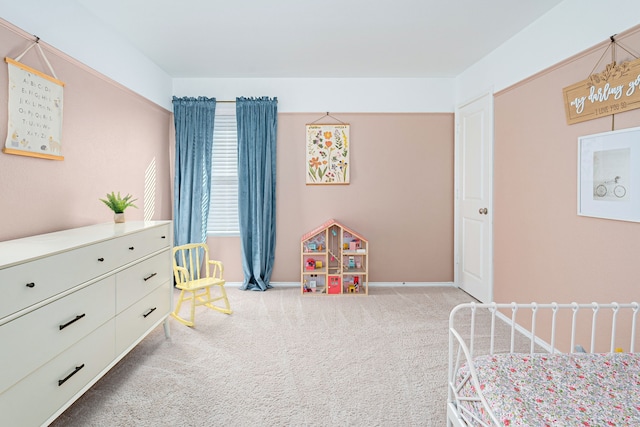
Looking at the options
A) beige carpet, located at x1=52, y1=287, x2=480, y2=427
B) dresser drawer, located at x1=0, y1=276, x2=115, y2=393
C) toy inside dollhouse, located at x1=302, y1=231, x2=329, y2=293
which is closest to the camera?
dresser drawer, located at x1=0, y1=276, x2=115, y2=393

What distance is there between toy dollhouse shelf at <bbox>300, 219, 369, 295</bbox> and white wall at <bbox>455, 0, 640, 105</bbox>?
2.13 metres

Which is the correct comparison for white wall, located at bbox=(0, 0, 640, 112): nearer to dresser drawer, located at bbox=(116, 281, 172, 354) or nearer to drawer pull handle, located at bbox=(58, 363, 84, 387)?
dresser drawer, located at bbox=(116, 281, 172, 354)

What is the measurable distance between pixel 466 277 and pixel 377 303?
1180 millimetres

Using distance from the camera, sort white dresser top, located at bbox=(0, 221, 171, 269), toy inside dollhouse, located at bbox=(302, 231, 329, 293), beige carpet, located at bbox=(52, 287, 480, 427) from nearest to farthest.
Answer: white dresser top, located at bbox=(0, 221, 171, 269), beige carpet, located at bbox=(52, 287, 480, 427), toy inside dollhouse, located at bbox=(302, 231, 329, 293)

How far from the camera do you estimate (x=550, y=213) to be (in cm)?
268

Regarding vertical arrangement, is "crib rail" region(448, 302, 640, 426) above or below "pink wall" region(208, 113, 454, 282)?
below

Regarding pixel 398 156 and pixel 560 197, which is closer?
pixel 560 197

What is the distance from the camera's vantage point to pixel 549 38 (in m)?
2.68

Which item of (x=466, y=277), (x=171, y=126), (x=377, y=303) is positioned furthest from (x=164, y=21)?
(x=466, y=277)

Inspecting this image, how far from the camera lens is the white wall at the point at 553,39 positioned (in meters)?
2.13

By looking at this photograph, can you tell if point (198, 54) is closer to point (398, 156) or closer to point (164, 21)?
point (164, 21)

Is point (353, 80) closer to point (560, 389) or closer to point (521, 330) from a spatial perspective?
point (521, 330)

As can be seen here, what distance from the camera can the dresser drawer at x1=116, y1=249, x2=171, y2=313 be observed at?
2.18 meters

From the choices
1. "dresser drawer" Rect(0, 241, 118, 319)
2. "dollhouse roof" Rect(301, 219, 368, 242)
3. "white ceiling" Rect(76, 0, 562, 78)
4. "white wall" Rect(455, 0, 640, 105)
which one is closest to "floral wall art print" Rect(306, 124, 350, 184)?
"dollhouse roof" Rect(301, 219, 368, 242)
